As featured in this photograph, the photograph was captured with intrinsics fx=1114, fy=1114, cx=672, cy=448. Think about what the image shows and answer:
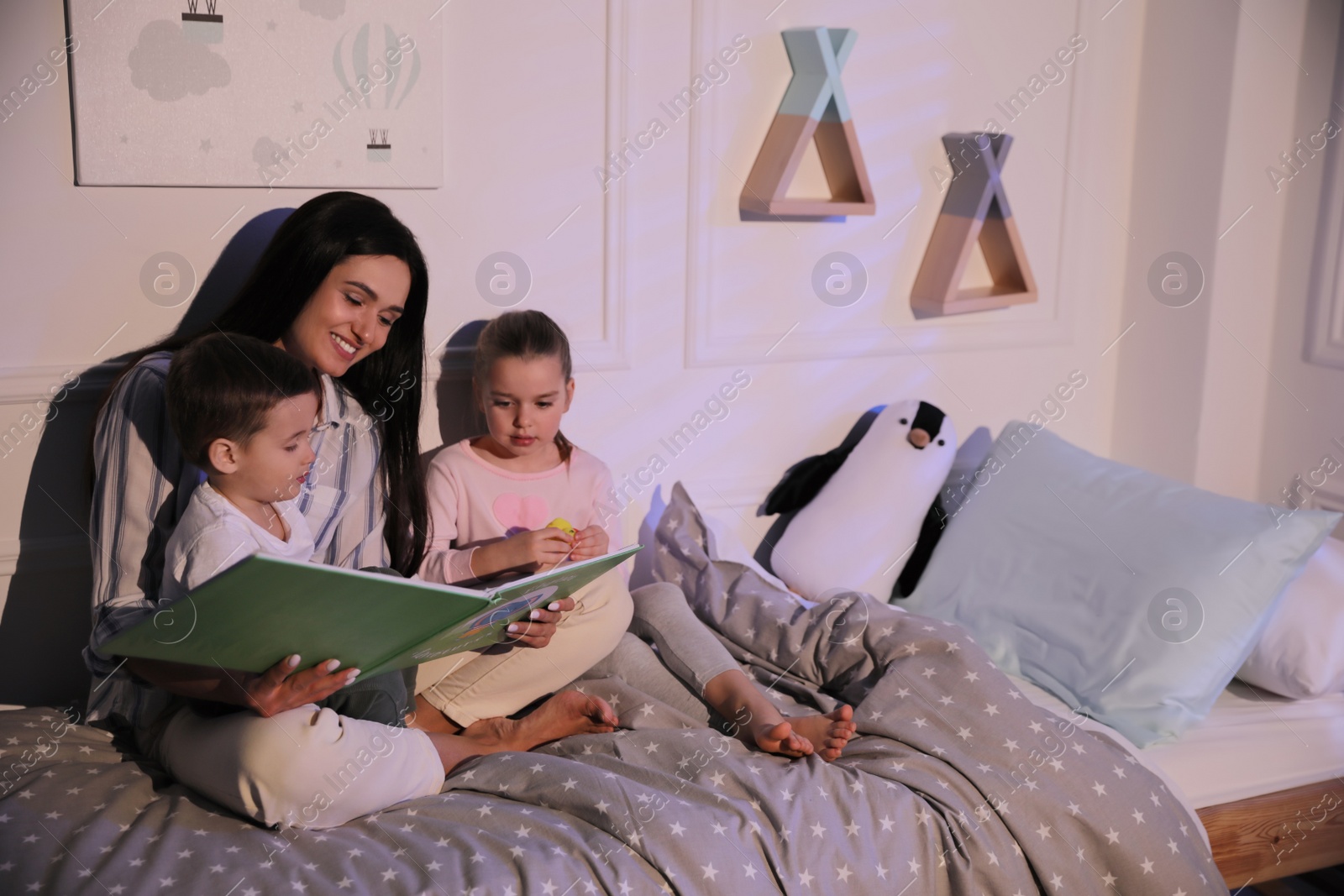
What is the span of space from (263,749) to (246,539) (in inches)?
10.1

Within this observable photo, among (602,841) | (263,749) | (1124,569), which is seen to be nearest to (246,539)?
(263,749)

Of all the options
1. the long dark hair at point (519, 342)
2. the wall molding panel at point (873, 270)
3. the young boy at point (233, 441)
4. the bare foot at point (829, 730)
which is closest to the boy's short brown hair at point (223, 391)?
the young boy at point (233, 441)

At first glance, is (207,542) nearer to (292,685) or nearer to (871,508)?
(292,685)

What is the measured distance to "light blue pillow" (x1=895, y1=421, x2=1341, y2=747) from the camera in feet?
5.95

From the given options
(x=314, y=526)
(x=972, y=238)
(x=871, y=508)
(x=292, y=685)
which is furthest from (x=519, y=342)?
(x=972, y=238)

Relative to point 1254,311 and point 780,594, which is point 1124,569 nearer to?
point 780,594

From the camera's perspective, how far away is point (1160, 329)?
8.16 ft

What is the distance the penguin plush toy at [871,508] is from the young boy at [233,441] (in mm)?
1022

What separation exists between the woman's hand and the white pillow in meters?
1.12

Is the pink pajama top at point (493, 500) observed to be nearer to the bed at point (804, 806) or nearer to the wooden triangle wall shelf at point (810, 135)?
the bed at point (804, 806)

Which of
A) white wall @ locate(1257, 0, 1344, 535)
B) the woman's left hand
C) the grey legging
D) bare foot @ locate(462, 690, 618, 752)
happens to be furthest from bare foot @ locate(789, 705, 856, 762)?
white wall @ locate(1257, 0, 1344, 535)

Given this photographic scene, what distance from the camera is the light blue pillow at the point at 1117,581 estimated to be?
181 cm

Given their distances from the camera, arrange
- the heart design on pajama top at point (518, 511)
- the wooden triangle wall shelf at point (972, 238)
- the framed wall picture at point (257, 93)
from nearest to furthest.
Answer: the framed wall picture at point (257, 93), the heart design on pajama top at point (518, 511), the wooden triangle wall shelf at point (972, 238)

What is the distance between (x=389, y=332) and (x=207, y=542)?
0.53 metres
